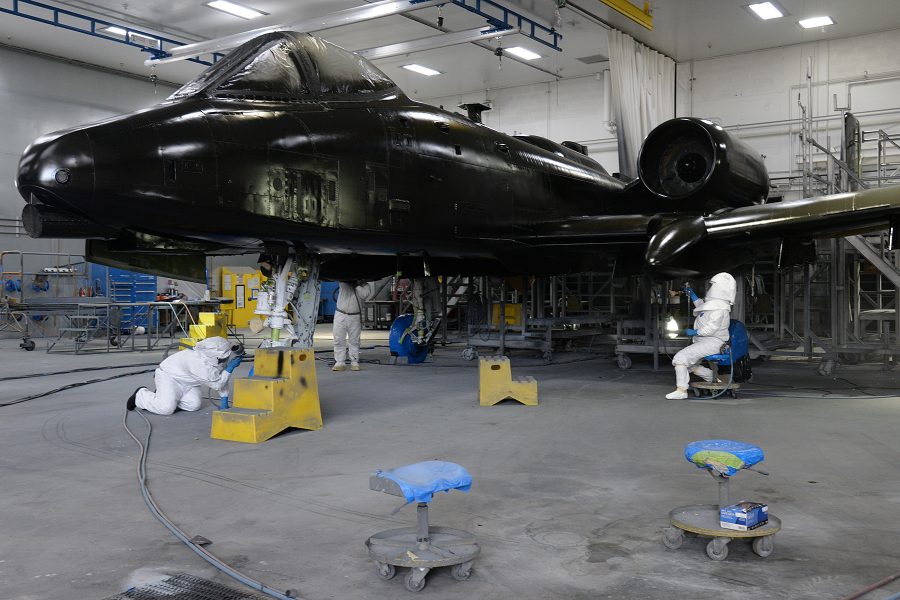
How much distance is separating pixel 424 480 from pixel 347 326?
8302 mm

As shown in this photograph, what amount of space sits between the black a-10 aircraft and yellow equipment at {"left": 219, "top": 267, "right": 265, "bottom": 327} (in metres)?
15.1

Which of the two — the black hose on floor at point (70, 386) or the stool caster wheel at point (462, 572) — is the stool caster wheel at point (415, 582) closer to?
the stool caster wheel at point (462, 572)

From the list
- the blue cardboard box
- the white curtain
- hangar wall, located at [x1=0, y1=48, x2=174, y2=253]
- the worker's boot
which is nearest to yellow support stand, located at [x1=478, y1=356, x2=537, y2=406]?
the worker's boot

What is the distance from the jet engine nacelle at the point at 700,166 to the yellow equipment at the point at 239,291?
56.8 feet

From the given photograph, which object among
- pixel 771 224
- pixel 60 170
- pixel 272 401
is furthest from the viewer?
pixel 771 224

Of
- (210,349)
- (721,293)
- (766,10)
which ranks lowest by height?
(210,349)

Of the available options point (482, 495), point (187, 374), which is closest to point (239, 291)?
point (187, 374)

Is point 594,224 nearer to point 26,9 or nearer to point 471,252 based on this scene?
point 471,252

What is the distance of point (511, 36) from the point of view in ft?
61.4

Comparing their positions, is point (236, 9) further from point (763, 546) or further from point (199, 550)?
point (763, 546)

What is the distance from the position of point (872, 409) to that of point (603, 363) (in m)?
5.20

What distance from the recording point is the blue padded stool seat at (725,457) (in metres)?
3.51

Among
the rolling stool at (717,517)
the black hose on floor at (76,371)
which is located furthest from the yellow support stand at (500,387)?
the black hose on floor at (76,371)

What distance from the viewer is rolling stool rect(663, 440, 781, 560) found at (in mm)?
3379
